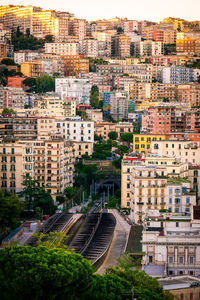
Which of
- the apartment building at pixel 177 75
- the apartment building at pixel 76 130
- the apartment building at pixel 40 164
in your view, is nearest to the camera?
the apartment building at pixel 40 164

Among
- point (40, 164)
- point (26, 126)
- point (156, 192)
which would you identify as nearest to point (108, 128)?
point (26, 126)

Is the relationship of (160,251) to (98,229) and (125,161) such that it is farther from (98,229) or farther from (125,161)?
(125,161)

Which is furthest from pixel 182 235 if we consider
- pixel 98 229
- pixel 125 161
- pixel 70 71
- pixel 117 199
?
pixel 70 71

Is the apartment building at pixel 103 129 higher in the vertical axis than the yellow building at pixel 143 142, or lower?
lower

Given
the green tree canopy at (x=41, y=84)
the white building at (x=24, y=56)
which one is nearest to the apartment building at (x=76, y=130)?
the green tree canopy at (x=41, y=84)

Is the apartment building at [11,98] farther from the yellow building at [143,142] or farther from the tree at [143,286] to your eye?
the tree at [143,286]

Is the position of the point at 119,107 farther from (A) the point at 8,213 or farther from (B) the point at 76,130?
(A) the point at 8,213

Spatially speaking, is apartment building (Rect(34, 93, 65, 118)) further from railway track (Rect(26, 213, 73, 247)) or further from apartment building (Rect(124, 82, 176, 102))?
railway track (Rect(26, 213, 73, 247))
